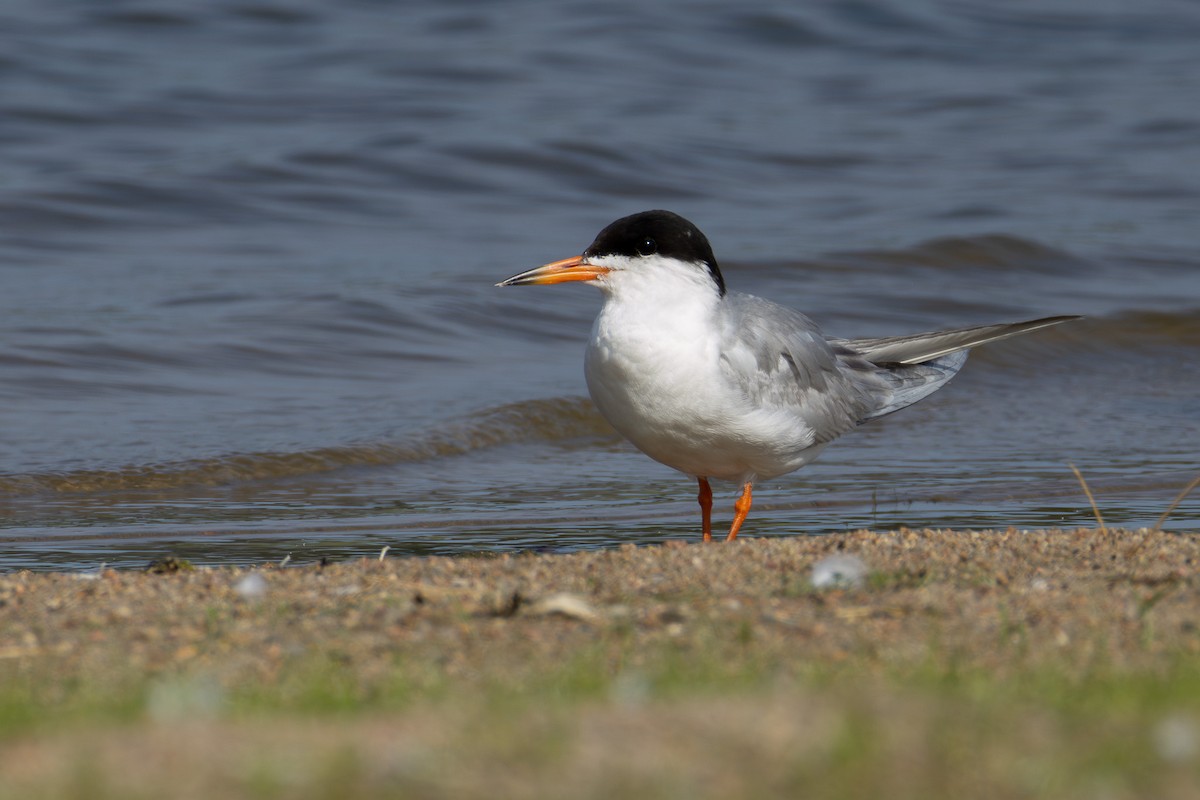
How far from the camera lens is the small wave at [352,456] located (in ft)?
24.4

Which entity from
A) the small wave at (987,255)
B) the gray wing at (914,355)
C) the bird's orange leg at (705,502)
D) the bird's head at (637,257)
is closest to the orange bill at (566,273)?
the bird's head at (637,257)

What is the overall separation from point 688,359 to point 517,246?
7.21m

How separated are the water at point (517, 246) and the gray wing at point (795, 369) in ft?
1.70

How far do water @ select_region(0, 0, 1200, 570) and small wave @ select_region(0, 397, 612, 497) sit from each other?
2 cm

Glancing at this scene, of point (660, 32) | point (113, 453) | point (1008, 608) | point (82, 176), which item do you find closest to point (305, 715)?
point (1008, 608)

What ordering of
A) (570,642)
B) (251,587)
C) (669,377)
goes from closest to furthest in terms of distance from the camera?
(570,642) → (251,587) → (669,377)

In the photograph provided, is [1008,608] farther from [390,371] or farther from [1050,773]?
[390,371]

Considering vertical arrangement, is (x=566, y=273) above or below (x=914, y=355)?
above

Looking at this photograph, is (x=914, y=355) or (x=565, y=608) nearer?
(x=565, y=608)

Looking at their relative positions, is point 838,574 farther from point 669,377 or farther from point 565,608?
point 669,377

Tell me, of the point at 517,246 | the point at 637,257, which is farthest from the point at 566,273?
the point at 517,246

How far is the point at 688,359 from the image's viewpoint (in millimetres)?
5543

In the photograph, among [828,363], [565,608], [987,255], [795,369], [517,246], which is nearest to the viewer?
[565,608]

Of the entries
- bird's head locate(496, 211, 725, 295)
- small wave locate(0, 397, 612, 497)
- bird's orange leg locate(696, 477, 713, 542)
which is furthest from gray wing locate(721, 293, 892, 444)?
small wave locate(0, 397, 612, 497)
